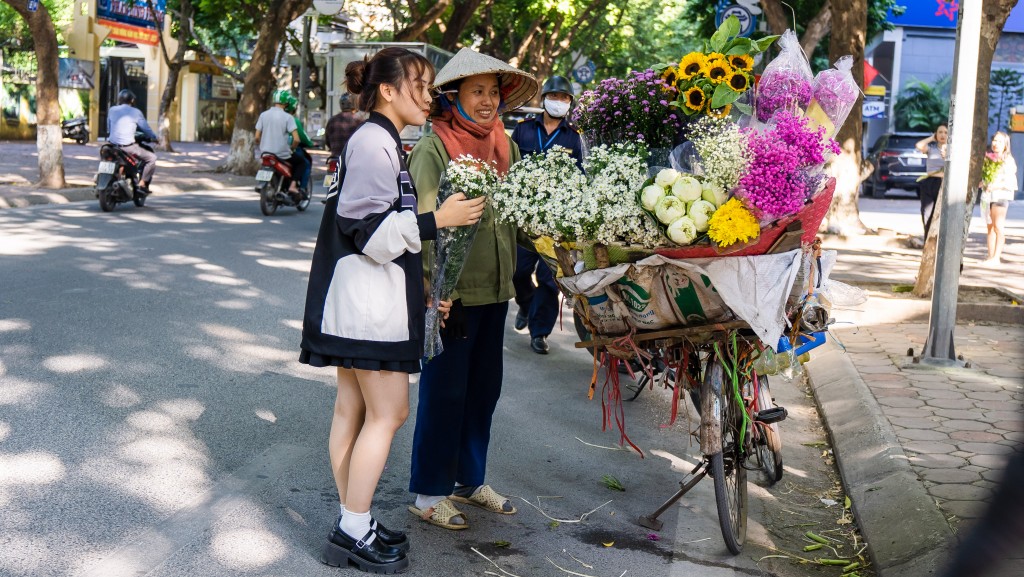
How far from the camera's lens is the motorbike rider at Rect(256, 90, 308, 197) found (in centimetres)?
1516

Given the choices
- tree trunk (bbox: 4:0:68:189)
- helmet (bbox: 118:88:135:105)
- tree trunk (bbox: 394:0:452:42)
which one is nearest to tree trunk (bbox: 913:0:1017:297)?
helmet (bbox: 118:88:135:105)

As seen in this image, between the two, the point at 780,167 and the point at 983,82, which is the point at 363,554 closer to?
the point at 780,167

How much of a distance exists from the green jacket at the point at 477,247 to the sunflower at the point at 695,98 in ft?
2.64

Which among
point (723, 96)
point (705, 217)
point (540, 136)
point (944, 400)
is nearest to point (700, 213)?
point (705, 217)

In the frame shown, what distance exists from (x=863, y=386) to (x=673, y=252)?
340 cm

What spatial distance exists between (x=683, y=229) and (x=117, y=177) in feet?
38.6

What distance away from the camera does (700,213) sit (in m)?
3.55

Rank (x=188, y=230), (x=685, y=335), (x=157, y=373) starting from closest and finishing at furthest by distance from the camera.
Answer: (x=685, y=335), (x=157, y=373), (x=188, y=230)

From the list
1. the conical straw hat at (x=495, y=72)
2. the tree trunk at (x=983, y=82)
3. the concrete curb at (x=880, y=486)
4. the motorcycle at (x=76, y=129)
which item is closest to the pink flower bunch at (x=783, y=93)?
the conical straw hat at (x=495, y=72)

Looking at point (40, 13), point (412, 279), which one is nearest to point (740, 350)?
point (412, 279)

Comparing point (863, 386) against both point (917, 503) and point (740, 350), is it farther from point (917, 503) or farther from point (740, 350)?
point (740, 350)

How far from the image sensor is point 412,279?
3.61m

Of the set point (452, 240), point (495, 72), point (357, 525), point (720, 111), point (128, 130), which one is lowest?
point (357, 525)

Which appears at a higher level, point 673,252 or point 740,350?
point 673,252
